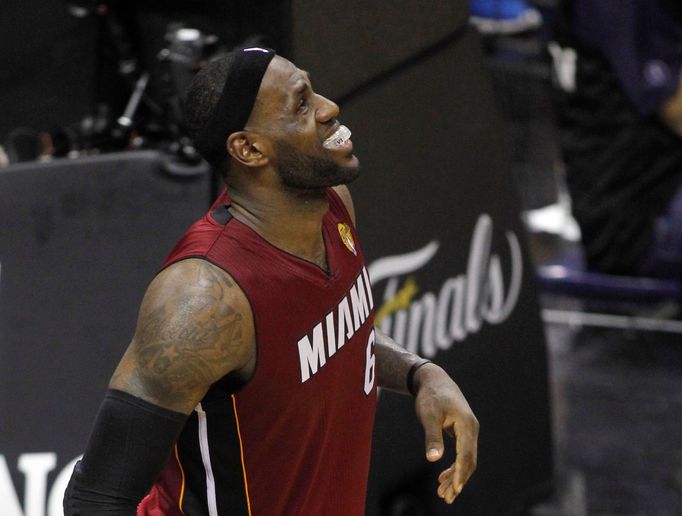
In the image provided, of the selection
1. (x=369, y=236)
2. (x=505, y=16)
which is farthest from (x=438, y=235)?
(x=505, y=16)

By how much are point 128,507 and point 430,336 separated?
1.51 metres

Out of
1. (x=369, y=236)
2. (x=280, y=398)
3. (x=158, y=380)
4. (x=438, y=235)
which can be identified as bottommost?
(x=438, y=235)

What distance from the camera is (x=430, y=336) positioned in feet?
10.8

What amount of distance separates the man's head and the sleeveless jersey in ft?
0.39

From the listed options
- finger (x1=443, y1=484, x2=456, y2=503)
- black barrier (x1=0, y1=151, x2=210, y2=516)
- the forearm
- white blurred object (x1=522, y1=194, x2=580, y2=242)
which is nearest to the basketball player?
finger (x1=443, y1=484, x2=456, y2=503)

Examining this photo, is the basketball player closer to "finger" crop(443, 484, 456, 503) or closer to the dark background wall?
"finger" crop(443, 484, 456, 503)

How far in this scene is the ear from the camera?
197 cm

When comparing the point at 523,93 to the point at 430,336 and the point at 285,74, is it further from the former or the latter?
the point at 285,74

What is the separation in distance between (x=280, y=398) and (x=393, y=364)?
1.32 feet

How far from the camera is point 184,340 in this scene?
6.09 ft

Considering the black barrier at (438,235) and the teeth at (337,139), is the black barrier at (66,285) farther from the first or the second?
the teeth at (337,139)

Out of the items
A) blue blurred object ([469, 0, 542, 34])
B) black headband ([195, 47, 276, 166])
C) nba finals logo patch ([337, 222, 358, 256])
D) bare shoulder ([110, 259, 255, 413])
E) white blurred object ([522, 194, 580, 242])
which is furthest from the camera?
blue blurred object ([469, 0, 542, 34])

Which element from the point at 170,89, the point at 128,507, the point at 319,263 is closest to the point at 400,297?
the point at 170,89

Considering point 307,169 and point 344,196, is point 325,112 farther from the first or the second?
point 344,196
